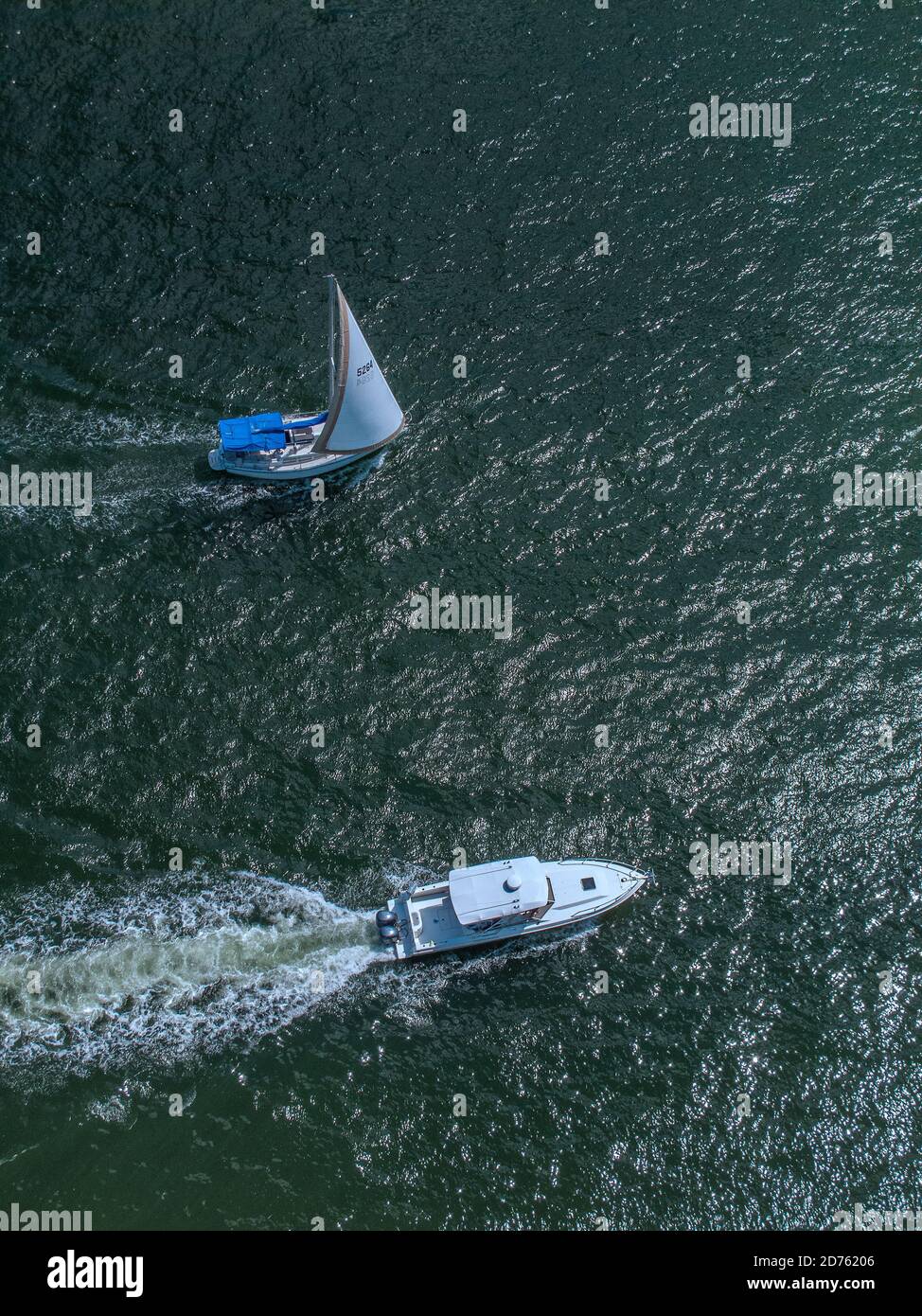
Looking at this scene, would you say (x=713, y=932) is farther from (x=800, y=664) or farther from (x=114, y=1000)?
(x=114, y=1000)

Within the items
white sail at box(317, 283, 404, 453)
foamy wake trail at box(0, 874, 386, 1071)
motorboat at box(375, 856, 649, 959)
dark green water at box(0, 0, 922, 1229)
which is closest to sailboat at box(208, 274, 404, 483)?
white sail at box(317, 283, 404, 453)

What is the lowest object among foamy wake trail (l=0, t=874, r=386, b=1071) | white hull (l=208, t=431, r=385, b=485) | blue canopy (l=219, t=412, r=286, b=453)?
foamy wake trail (l=0, t=874, r=386, b=1071)

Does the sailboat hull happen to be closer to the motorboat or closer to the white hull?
the white hull

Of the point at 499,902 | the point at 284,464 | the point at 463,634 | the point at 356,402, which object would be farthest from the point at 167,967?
the point at 356,402

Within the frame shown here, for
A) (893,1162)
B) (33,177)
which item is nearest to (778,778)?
(893,1162)

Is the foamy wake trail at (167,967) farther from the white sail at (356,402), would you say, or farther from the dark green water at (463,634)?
the white sail at (356,402)

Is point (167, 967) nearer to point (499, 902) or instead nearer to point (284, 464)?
point (499, 902)

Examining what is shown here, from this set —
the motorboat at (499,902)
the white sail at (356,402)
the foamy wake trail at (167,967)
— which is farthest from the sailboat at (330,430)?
the motorboat at (499,902)
